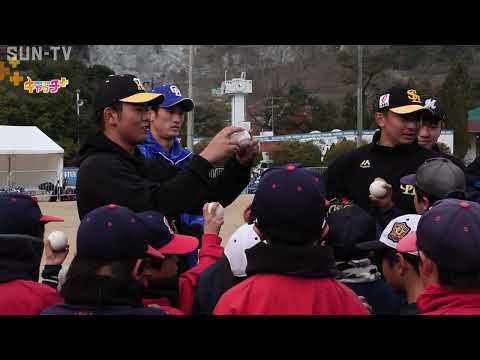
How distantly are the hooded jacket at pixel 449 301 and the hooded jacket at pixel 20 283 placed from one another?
1.50 meters

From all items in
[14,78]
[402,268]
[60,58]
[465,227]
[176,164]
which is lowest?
[402,268]

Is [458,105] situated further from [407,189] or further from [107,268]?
[107,268]

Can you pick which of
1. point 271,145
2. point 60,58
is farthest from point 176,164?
point 60,58

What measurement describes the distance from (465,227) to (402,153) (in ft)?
6.34

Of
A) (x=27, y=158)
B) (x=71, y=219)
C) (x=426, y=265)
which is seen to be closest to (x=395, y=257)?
(x=426, y=265)

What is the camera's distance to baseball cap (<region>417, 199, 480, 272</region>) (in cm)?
205

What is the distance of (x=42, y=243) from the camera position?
132 inches

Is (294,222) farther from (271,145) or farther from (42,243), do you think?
(271,145)

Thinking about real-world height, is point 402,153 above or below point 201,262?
above

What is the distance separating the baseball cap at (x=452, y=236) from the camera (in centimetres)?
205

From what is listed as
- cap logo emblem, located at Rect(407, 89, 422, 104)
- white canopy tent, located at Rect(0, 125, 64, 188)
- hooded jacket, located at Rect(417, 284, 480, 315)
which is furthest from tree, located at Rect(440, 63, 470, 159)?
hooded jacket, located at Rect(417, 284, 480, 315)

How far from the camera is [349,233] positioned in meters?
2.78

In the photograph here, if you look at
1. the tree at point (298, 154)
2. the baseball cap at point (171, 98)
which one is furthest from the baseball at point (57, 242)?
the tree at point (298, 154)

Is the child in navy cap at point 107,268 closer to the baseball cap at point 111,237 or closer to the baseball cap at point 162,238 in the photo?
the baseball cap at point 111,237
